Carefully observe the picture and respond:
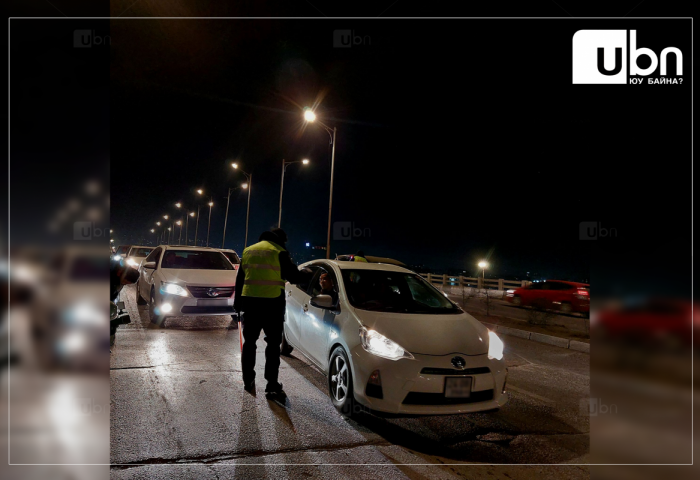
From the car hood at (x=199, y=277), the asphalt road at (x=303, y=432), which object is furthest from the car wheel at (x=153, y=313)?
the asphalt road at (x=303, y=432)

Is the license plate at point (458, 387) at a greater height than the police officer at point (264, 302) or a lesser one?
lesser

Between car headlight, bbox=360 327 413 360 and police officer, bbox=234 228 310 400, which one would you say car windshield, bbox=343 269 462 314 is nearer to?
car headlight, bbox=360 327 413 360

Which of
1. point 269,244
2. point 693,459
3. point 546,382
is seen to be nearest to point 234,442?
point 269,244

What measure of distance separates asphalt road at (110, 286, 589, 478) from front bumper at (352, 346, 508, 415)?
0.29 m

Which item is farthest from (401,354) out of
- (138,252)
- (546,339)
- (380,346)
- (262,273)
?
(138,252)

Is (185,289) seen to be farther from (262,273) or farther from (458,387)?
(458,387)

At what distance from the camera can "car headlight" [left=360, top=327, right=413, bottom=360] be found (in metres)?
4.14

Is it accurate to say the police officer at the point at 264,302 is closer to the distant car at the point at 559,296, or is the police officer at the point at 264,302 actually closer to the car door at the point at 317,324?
the car door at the point at 317,324

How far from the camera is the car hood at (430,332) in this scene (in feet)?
13.9

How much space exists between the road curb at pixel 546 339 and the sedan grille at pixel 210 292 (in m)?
6.40

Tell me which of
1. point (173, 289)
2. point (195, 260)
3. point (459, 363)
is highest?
point (195, 260)

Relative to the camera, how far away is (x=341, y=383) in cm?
463

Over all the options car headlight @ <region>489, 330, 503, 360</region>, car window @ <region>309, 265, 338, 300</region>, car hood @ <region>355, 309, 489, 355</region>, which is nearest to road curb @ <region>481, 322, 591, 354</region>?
car headlight @ <region>489, 330, 503, 360</region>

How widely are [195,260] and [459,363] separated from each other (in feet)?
26.5
